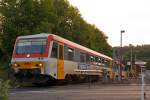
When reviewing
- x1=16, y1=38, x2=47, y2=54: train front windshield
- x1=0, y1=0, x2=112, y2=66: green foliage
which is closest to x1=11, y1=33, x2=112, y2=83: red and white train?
x1=16, y1=38, x2=47, y2=54: train front windshield

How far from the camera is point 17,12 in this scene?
53.7 metres

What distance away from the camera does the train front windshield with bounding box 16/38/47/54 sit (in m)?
31.9

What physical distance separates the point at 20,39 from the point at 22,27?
2069 centimetres

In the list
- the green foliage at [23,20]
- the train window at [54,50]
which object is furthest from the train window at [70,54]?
the green foliage at [23,20]

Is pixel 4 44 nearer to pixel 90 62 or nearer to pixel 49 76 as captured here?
pixel 90 62

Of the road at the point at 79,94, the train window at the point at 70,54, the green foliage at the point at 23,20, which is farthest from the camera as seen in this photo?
the green foliage at the point at 23,20

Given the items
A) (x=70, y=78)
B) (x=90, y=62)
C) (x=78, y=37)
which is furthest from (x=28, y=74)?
(x=78, y=37)

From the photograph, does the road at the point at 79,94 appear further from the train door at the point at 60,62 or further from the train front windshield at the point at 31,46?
the train door at the point at 60,62

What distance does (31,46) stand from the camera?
3244cm

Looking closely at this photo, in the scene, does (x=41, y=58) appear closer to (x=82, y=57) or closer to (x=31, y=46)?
(x=31, y=46)

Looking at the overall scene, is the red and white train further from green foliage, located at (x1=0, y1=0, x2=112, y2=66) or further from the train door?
green foliage, located at (x1=0, y1=0, x2=112, y2=66)

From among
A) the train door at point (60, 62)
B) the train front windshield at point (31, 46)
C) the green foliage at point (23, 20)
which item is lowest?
the train door at point (60, 62)

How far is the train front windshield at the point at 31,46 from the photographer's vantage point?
3194 cm

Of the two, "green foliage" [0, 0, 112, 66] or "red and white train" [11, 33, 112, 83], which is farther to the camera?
"green foliage" [0, 0, 112, 66]
